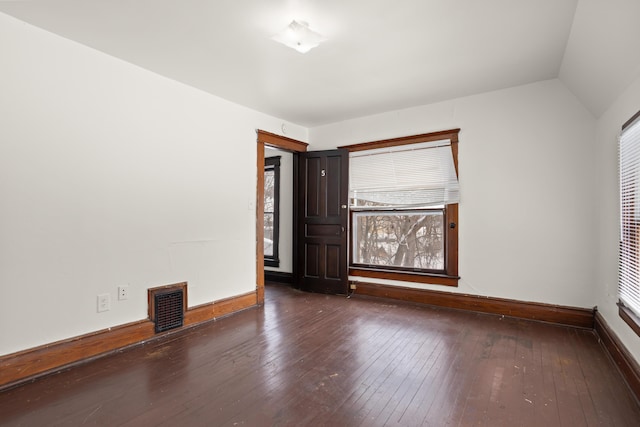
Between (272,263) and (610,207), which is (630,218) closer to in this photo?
(610,207)

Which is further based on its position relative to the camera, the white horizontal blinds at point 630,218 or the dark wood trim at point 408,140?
the dark wood trim at point 408,140

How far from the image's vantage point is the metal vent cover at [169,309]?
3166 millimetres

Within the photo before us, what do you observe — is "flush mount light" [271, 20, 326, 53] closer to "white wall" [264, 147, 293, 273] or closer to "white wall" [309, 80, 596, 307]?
"white wall" [309, 80, 596, 307]

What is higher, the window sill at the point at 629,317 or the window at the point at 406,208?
the window at the point at 406,208

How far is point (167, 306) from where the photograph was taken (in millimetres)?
3244

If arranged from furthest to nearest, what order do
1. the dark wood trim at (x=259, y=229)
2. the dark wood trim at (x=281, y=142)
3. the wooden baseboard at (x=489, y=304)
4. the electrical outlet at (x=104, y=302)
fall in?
1. the dark wood trim at (x=281, y=142)
2. the dark wood trim at (x=259, y=229)
3. the wooden baseboard at (x=489, y=304)
4. the electrical outlet at (x=104, y=302)

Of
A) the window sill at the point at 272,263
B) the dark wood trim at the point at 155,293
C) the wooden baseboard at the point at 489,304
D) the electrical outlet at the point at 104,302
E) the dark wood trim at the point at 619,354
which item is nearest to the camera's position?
the dark wood trim at the point at 619,354

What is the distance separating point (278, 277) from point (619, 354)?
446 cm

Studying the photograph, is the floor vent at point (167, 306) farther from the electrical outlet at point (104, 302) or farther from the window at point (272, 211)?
the window at point (272, 211)

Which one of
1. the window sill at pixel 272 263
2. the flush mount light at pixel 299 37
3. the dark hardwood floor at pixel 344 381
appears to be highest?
the flush mount light at pixel 299 37

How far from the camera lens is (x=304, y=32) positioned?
245cm

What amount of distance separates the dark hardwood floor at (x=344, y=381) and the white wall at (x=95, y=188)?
0.55 meters

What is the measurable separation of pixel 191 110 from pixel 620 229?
421cm

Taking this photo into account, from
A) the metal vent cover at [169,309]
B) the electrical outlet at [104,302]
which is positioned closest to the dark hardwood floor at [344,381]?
the metal vent cover at [169,309]
